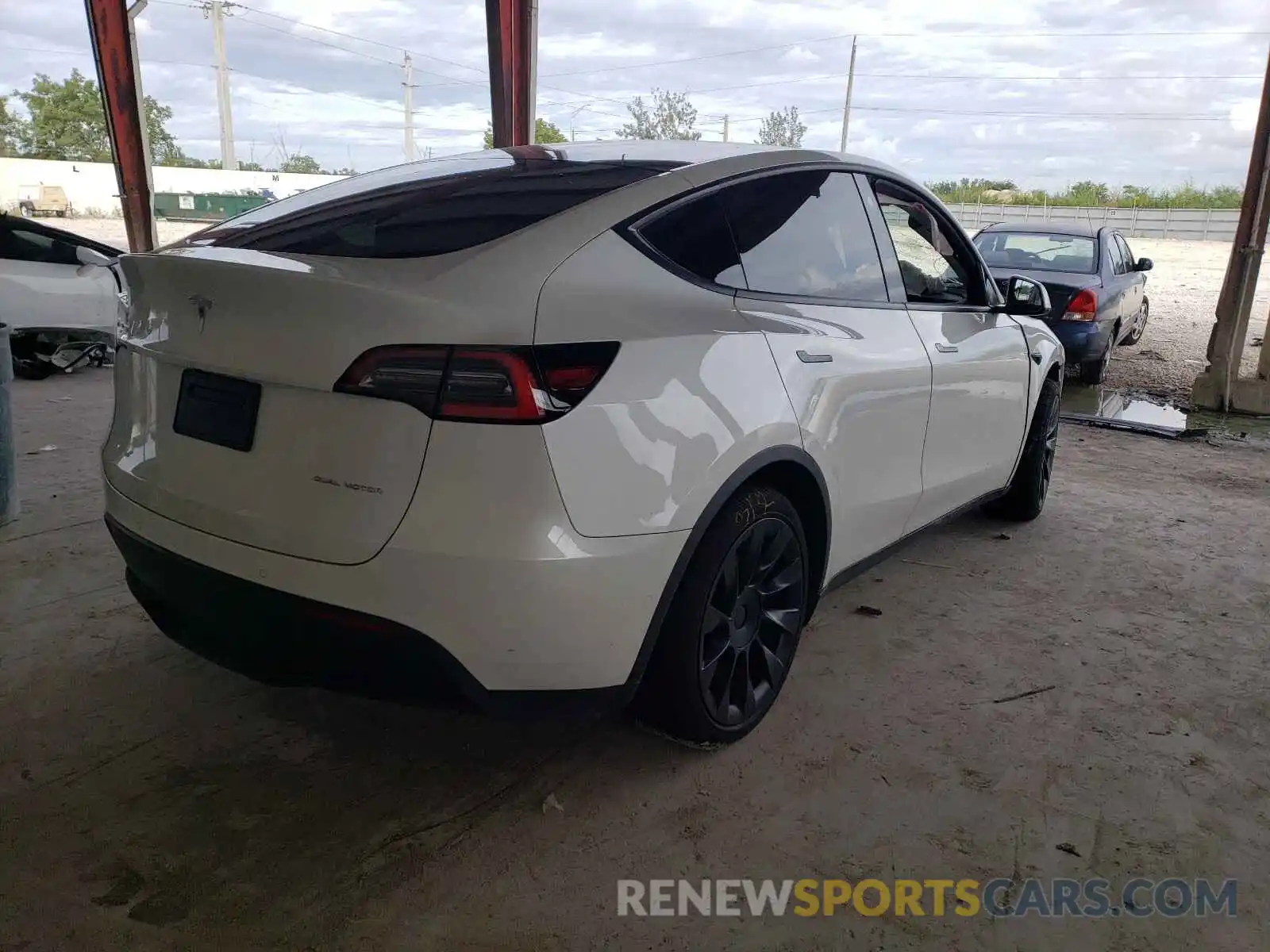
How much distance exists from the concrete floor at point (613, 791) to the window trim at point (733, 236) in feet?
3.83

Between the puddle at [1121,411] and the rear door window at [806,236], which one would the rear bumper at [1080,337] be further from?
the rear door window at [806,236]

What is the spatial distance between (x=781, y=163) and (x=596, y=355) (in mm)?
1185

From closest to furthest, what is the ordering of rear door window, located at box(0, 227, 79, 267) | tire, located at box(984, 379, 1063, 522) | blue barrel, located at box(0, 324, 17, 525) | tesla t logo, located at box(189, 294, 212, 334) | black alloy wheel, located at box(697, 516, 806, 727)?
tesla t logo, located at box(189, 294, 212, 334) → black alloy wheel, located at box(697, 516, 806, 727) → blue barrel, located at box(0, 324, 17, 525) → tire, located at box(984, 379, 1063, 522) → rear door window, located at box(0, 227, 79, 267)

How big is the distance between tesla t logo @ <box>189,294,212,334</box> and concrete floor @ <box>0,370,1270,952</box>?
0.98 meters

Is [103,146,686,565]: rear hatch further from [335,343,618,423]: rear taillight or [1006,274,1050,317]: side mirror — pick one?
[1006,274,1050,317]: side mirror

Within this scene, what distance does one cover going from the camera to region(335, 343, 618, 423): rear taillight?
74.2 inches

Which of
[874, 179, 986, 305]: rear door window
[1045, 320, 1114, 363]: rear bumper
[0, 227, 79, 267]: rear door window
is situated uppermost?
[874, 179, 986, 305]: rear door window

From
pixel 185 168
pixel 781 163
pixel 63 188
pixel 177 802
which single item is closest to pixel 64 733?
pixel 177 802

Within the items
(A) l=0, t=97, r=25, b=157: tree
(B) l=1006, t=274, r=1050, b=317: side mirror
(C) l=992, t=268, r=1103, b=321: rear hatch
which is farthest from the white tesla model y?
(A) l=0, t=97, r=25, b=157: tree

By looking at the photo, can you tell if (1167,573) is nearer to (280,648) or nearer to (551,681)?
(551,681)

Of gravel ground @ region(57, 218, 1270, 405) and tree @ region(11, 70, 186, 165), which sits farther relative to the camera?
tree @ region(11, 70, 186, 165)

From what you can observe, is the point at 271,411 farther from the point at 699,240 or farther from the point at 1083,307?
the point at 1083,307

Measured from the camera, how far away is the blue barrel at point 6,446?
165 inches

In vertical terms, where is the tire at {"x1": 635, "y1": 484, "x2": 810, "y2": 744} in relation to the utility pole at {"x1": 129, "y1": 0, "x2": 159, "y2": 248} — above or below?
below
